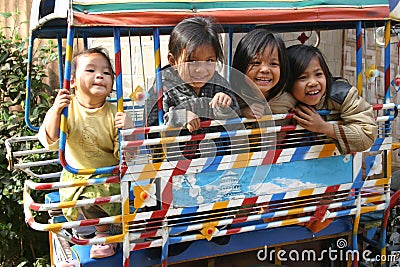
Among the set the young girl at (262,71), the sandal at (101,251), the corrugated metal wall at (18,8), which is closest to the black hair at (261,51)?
the young girl at (262,71)

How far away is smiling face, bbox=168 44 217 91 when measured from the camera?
2.60 metres

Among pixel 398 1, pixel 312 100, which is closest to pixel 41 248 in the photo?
pixel 312 100

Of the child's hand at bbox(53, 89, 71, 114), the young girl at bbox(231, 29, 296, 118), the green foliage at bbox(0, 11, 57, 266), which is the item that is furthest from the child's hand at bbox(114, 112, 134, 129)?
the green foliage at bbox(0, 11, 57, 266)

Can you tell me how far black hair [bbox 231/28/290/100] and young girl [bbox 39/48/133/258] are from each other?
76 cm

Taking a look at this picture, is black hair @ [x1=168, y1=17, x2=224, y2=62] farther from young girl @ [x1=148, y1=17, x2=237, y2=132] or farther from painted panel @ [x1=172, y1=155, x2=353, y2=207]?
painted panel @ [x1=172, y1=155, x2=353, y2=207]

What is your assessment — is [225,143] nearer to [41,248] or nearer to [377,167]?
[377,167]

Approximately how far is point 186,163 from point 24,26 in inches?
126

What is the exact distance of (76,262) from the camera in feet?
8.61

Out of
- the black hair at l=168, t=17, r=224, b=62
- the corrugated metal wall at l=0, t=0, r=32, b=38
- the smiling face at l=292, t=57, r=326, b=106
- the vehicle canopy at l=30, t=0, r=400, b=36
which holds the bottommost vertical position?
the smiling face at l=292, t=57, r=326, b=106

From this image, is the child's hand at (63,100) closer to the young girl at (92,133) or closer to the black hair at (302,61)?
the young girl at (92,133)

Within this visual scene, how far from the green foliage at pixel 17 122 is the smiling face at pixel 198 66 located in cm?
217

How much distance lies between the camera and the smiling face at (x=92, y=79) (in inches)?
105

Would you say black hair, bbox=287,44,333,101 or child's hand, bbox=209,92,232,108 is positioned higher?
black hair, bbox=287,44,333,101

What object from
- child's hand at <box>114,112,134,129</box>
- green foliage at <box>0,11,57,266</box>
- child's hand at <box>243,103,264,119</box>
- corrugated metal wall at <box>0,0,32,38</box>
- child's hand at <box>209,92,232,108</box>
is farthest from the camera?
corrugated metal wall at <box>0,0,32,38</box>
